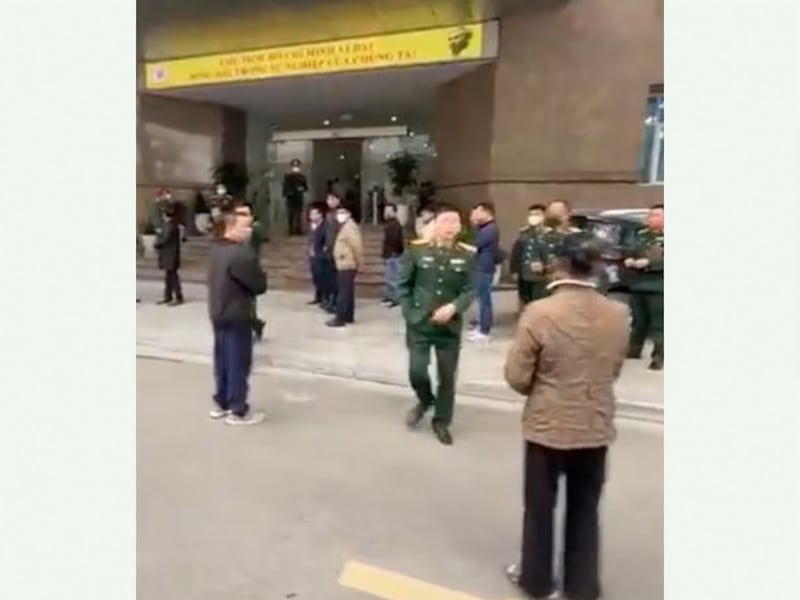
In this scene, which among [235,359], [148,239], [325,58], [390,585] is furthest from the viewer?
[148,239]

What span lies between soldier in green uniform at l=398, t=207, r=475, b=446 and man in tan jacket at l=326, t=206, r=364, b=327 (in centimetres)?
531

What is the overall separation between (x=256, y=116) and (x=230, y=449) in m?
19.5

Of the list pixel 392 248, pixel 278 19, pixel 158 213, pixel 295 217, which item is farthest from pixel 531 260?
pixel 295 217

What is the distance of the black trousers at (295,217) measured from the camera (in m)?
22.9

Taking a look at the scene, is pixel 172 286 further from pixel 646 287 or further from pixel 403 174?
pixel 403 174

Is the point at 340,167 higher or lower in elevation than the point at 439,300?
higher

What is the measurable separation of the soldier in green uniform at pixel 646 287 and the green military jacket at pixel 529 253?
3.05ft

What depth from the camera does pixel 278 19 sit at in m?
18.5

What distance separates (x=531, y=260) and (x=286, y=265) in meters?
9.83

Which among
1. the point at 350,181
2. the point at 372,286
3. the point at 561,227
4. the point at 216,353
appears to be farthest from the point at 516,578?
the point at 350,181

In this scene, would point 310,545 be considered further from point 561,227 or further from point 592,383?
point 561,227

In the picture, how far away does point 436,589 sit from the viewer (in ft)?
13.0

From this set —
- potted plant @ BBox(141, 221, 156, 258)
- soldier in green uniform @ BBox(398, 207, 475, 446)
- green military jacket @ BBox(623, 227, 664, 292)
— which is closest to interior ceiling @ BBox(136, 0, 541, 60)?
potted plant @ BBox(141, 221, 156, 258)
